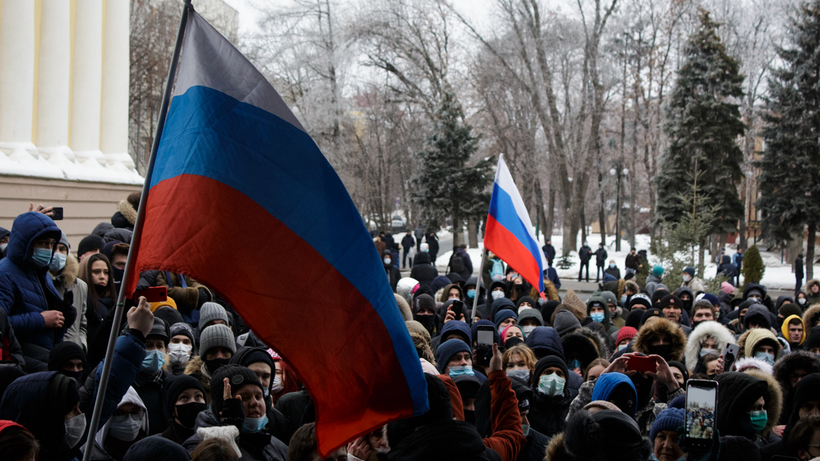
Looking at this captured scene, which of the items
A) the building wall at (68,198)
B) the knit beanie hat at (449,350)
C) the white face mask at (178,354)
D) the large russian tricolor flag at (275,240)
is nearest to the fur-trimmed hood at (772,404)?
the knit beanie hat at (449,350)

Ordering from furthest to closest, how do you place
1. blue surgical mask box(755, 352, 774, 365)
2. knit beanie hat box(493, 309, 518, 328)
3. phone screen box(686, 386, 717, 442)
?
knit beanie hat box(493, 309, 518, 328), blue surgical mask box(755, 352, 774, 365), phone screen box(686, 386, 717, 442)

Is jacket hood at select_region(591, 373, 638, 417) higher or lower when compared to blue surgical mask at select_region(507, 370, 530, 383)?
higher

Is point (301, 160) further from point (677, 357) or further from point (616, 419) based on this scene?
point (677, 357)

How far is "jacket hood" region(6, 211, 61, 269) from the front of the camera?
16.6 feet

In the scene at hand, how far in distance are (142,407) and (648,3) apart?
142 ft

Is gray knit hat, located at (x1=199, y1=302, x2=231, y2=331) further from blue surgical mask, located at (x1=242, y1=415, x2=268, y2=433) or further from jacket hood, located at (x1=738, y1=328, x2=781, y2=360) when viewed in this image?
jacket hood, located at (x1=738, y1=328, x2=781, y2=360)

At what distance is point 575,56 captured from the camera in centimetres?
4025

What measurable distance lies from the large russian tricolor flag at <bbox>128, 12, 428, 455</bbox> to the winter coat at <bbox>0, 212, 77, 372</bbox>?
218 centimetres

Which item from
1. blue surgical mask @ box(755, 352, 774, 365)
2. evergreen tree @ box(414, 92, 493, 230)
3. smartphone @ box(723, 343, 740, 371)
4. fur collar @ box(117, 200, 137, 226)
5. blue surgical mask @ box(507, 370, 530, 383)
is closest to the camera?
smartphone @ box(723, 343, 740, 371)

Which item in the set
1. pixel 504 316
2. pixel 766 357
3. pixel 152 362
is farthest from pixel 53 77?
pixel 766 357

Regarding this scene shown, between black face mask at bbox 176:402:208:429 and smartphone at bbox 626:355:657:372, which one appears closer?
black face mask at bbox 176:402:208:429

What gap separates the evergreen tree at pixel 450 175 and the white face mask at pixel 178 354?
95.8 ft

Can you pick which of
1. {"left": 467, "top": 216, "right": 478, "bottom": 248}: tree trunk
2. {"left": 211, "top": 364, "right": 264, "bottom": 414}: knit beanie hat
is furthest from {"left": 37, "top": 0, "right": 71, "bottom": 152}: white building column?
{"left": 467, "top": 216, "right": 478, "bottom": 248}: tree trunk

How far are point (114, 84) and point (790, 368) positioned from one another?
1610 cm
